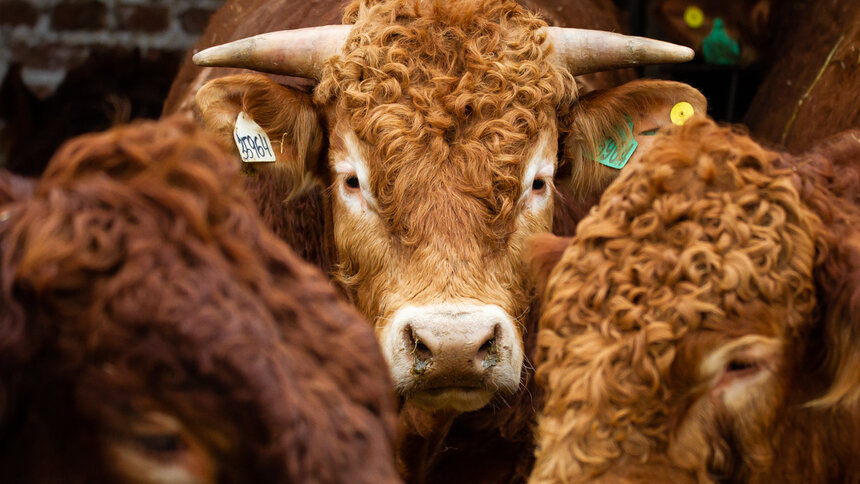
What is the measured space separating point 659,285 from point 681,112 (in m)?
1.45

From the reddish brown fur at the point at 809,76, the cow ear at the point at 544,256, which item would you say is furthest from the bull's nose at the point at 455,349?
the reddish brown fur at the point at 809,76

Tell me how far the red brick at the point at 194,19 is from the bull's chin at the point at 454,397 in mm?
4649

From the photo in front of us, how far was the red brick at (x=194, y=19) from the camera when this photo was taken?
689cm

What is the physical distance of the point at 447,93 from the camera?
3.24 metres

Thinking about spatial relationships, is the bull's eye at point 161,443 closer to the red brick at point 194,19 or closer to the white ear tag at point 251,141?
the white ear tag at point 251,141

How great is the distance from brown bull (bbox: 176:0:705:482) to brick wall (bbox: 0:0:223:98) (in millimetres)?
3594

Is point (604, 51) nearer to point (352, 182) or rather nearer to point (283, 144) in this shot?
point (352, 182)

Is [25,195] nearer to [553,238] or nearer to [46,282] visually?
[46,282]

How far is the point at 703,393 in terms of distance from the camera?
2.10 meters

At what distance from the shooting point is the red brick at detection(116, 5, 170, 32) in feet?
22.2

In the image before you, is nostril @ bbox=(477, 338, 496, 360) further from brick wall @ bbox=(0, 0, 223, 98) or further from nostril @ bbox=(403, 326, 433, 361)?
brick wall @ bbox=(0, 0, 223, 98)

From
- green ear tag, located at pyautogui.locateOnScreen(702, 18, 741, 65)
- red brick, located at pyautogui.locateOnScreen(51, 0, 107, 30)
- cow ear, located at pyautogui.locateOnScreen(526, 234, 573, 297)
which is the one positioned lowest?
red brick, located at pyautogui.locateOnScreen(51, 0, 107, 30)

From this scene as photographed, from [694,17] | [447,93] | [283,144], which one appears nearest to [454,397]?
[447,93]

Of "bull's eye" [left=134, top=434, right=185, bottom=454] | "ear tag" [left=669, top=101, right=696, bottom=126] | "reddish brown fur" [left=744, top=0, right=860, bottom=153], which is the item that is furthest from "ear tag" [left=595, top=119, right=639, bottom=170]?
"bull's eye" [left=134, top=434, right=185, bottom=454]
